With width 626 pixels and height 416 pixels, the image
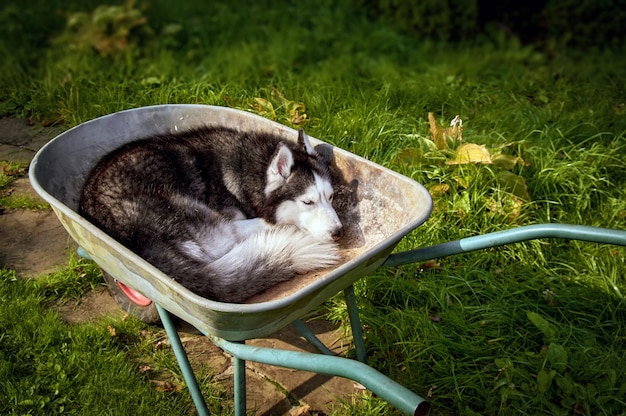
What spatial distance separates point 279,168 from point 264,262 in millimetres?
671

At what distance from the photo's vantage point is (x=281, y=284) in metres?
2.41

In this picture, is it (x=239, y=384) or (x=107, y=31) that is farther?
(x=107, y=31)

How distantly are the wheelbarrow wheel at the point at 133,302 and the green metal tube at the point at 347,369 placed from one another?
1.09 metres

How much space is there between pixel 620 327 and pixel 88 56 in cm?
469

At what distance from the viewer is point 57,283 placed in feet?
10.6

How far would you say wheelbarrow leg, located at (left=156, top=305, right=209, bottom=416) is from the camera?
2.27 meters

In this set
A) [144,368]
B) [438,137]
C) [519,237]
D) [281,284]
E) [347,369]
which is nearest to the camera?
[347,369]

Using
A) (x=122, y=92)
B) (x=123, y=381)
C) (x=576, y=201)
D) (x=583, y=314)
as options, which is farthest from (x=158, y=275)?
(x=122, y=92)

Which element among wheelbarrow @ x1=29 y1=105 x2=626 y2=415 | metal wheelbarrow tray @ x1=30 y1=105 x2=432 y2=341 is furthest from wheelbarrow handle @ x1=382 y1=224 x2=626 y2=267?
metal wheelbarrow tray @ x1=30 y1=105 x2=432 y2=341

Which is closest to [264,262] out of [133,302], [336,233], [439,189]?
[336,233]

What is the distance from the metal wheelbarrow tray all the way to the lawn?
627 mm

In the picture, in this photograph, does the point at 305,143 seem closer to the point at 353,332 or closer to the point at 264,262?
the point at 264,262

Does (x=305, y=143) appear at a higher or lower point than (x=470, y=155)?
higher

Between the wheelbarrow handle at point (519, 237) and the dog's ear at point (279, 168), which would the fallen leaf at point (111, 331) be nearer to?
the dog's ear at point (279, 168)
